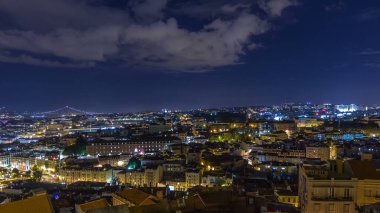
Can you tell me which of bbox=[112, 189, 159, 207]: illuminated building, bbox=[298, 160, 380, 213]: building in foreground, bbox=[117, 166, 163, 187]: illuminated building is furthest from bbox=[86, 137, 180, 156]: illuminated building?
bbox=[298, 160, 380, 213]: building in foreground

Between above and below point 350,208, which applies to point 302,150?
below

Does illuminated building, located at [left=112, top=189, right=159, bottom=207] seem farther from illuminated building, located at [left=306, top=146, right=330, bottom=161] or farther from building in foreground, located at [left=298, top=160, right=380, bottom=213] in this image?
illuminated building, located at [left=306, top=146, right=330, bottom=161]

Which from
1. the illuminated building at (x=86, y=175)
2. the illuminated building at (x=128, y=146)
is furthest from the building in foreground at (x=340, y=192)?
the illuminated building at (x=128, y=146)

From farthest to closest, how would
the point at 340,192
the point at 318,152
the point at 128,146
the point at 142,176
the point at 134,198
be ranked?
the point at 128,146
the point at 318,152
the point at 142,176
the point at 134,198
the point at 340,192

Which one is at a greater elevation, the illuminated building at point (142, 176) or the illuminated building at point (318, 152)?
the illuminated building at point (318, 152)

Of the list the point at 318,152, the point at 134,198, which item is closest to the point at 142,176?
the point at 318,152

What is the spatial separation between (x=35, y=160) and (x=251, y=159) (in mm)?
33456

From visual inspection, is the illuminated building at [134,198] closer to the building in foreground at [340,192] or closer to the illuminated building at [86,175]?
the building in foreground at [340,192]

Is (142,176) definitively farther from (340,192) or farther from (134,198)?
(340,192)

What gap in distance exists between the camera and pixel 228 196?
49.1 ft

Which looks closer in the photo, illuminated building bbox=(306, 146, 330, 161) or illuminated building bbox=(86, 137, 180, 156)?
illuminated building bbox=(306, 146, 330, 161)

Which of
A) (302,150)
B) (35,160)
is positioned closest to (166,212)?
(302,150)

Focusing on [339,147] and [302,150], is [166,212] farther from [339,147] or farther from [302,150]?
[339,147]

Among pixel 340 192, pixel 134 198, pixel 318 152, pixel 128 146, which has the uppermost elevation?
pixel 340 192
